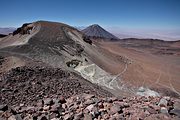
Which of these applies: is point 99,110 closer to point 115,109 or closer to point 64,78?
point 115,109

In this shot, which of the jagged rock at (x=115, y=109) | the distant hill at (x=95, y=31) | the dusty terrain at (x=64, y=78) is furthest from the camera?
the distant hill at (x=95, y=31)

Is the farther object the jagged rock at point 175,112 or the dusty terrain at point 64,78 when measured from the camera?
the dusty terrain at point 64,78

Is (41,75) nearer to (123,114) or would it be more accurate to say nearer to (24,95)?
(24,95)

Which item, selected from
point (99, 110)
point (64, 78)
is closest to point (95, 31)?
point (64, 78)

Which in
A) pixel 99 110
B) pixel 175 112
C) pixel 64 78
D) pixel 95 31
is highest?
pixel 95 31

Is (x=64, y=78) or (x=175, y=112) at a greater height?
(x=175, y=112)

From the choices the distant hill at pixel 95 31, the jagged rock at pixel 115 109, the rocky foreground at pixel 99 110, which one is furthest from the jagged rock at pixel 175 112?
the distant hill at pixel 95 31

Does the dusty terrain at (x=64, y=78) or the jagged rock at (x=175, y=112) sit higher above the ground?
the jagged rock at (x=175, y=112)

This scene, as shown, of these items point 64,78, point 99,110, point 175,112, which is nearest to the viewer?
point 175,112

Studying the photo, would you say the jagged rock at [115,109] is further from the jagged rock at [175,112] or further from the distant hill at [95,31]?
the distant hill at [95,31]

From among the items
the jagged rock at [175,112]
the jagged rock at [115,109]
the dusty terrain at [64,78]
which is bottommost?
the dusty terrain at [64,78]

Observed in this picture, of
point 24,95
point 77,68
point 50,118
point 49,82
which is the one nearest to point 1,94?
point 24,95
